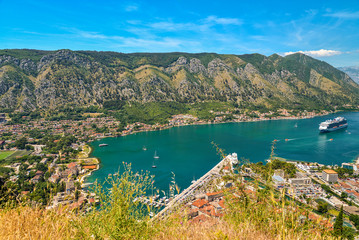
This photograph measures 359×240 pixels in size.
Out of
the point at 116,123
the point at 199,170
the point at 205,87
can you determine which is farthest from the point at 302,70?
the point at 199,170

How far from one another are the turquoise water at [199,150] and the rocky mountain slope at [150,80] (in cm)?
5447

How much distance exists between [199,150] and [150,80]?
278ft

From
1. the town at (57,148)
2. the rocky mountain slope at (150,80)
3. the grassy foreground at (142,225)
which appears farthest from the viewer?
the rocky mountain slope at (150,80)

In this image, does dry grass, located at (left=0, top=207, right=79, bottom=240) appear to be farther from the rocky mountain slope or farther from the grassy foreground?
the rocky mountain slope

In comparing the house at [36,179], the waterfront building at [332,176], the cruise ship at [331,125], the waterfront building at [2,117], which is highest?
the cruise ship at [331,125]

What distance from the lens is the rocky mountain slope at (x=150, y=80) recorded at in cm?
9456

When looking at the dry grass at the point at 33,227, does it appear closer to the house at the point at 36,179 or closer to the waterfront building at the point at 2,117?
the house at the point at 36,179

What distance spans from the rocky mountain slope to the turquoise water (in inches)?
2145

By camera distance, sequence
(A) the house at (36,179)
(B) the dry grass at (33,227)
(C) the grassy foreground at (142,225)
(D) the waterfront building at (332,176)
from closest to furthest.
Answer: (B) the dry grass at (33,227) < (C) the grassy foreground at (142,225) < (A) the house at (36,179) < (D) the waterfront building at (332,176)

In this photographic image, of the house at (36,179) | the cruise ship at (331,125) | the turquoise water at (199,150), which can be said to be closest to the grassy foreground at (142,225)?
the turquoise water at (199,150)

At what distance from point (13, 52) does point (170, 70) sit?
9197 cm

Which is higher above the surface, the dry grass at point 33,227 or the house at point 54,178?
the dry grass at point 33,227

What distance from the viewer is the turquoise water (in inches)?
1298

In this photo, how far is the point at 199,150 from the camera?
44469mm
